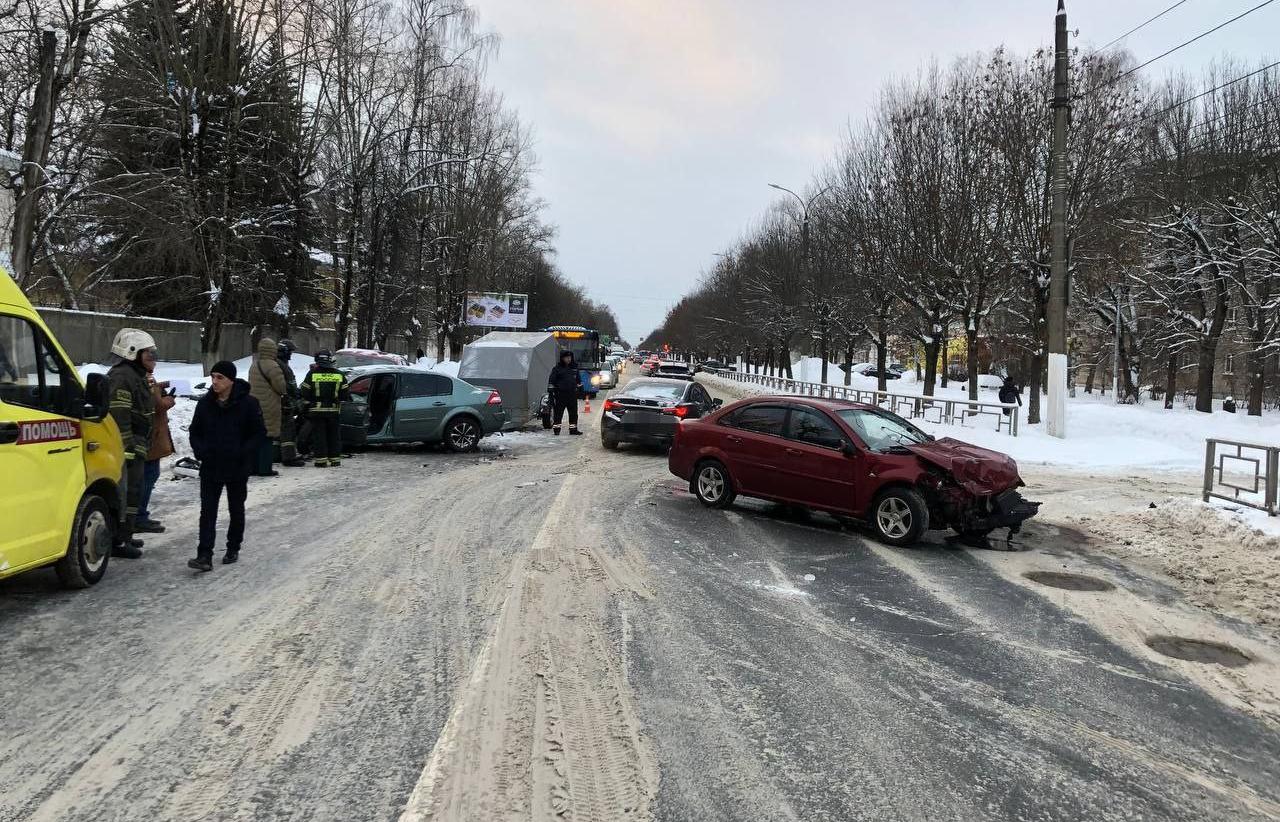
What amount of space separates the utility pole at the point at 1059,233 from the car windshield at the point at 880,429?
9.92 meters

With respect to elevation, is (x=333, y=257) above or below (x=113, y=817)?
above

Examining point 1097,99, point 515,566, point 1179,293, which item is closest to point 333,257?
point 1097,99

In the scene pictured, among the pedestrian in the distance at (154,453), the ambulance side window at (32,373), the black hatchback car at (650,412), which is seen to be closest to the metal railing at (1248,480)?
the black hatchback car at (650,412)

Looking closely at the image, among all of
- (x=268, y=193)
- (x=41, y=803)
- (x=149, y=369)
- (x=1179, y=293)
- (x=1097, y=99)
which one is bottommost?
(x=41, y=803)

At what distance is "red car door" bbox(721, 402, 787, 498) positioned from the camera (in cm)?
940

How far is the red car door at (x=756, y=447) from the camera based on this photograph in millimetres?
9398

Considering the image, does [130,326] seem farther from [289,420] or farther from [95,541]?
[95,541]

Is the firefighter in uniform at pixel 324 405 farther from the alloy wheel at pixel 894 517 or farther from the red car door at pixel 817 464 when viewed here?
the alloy wheel at pixel 894 517

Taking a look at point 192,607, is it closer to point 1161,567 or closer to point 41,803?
point 41,803

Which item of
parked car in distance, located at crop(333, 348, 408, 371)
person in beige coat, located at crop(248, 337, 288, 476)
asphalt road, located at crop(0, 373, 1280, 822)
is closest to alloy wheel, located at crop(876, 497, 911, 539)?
asphalt road, located at crop(0, 373, 1280, 822)

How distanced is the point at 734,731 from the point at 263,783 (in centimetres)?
202

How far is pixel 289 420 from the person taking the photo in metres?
12.8

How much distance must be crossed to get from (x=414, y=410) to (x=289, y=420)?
7.81 ft

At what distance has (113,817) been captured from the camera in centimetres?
296
